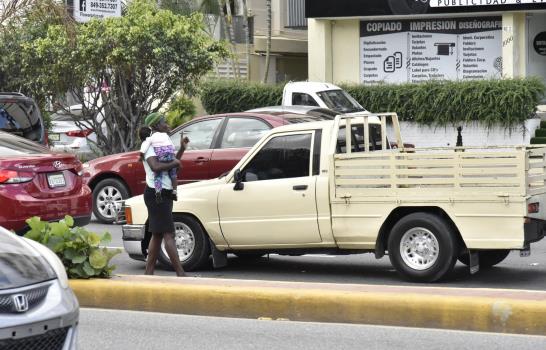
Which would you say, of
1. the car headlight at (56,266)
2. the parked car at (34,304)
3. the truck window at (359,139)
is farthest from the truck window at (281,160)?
the parked car at (34,304)

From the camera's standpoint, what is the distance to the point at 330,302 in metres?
8.15

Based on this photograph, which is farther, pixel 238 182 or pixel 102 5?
pixel 102 5

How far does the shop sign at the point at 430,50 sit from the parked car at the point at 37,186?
51.4 ft

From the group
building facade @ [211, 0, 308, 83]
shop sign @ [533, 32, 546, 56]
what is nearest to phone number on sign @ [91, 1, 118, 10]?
building facade @ [211, 0, 308, 83]

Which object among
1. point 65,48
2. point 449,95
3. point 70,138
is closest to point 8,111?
point 65,48

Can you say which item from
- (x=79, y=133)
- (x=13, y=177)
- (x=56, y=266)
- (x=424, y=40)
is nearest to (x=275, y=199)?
(x=13, y=177)

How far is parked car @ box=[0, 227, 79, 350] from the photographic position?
5.18 meters

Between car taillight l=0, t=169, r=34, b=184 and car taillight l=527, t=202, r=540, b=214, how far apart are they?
5372mm

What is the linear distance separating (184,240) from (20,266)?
17.9 ft

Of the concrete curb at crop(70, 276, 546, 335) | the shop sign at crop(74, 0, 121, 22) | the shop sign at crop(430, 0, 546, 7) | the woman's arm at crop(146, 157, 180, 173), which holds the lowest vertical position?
→ the concrete curb at crop(70, 276, 546, 335)

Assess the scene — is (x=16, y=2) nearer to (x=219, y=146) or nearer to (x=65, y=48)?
(x=65, y=48)

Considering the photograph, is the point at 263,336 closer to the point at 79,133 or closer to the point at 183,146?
the point at 183,146

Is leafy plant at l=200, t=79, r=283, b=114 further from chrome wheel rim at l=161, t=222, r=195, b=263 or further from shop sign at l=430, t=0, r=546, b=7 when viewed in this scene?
chrome wheel rim at l=161, t=222, r=195, b=263

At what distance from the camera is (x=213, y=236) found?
10.7 metres
